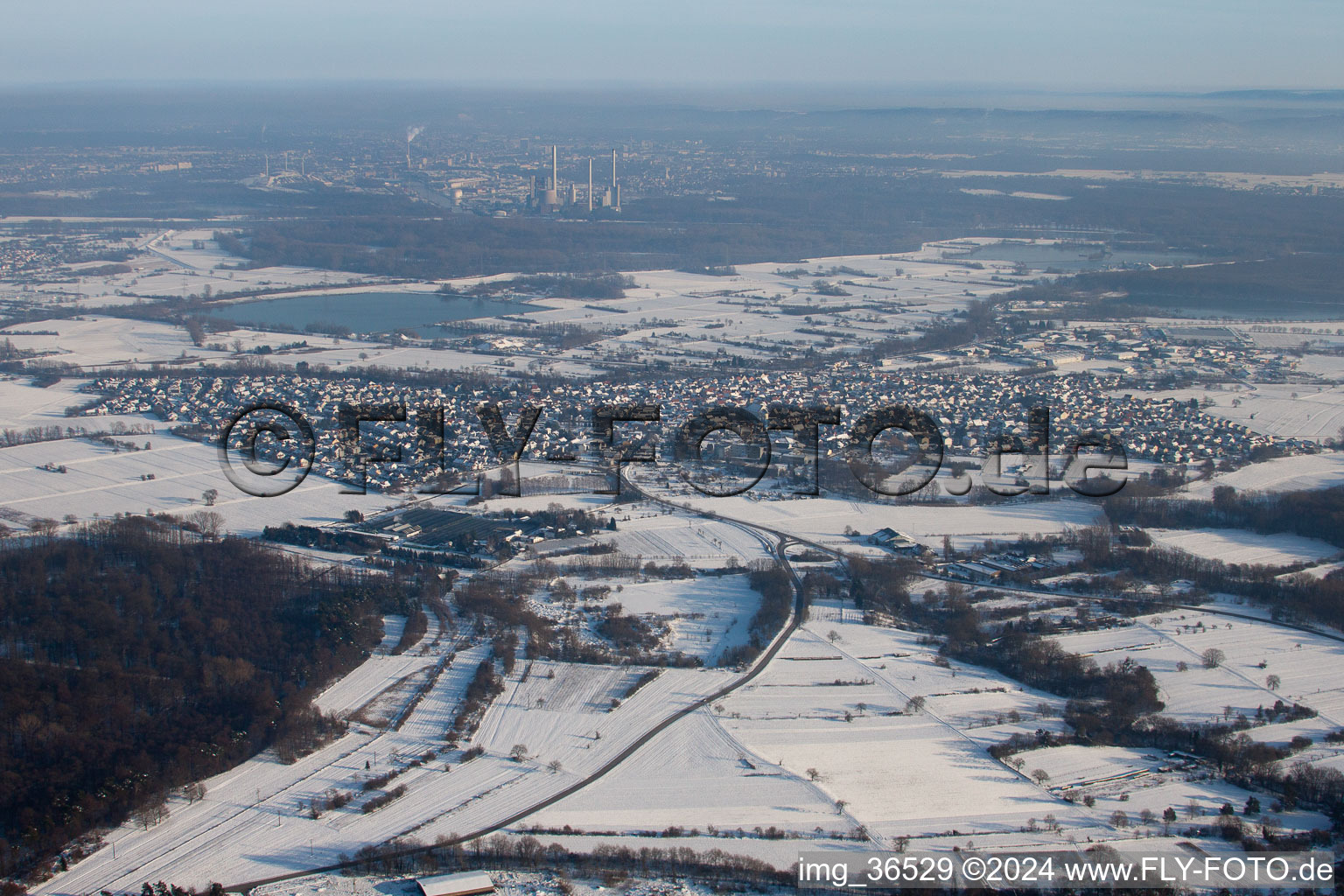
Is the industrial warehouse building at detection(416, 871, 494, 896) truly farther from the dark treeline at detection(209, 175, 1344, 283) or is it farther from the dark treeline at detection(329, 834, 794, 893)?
the dark treeline at detection(209, 175, 1344, 283)

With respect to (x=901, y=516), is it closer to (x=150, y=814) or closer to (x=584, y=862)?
(x=584, y=862)

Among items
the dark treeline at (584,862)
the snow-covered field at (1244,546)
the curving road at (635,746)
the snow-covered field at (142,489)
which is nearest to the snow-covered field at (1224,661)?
the snow-covered field at (1244,546)

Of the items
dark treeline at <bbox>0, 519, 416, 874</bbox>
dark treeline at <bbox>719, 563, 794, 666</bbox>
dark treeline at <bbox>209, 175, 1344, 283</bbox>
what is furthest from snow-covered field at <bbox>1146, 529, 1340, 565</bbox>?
dark treeline at <bbox>209, 175, 1344, 283</bbox>

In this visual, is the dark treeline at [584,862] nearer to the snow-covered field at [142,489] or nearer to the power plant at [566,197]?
the snow-covered field at [142,489]

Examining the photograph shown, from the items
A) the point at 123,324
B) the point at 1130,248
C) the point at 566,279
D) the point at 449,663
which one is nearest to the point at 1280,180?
the point at 1130,248

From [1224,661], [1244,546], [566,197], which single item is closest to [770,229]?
[566,197]
